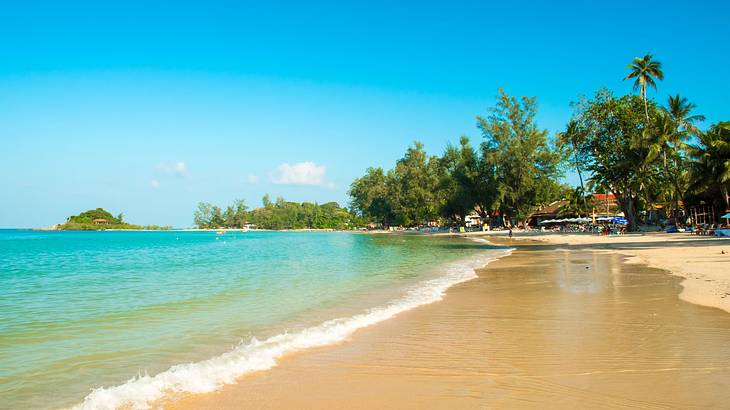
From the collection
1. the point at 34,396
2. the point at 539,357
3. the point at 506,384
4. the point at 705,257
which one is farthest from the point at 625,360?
the point at 705,257

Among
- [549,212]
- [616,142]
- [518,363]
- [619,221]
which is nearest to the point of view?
[518,363]

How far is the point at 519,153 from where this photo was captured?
5922cm

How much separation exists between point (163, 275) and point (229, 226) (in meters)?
177

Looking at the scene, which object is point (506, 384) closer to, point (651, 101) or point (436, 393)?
point (436, 393)

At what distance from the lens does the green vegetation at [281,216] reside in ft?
568

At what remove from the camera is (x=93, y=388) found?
5824mm

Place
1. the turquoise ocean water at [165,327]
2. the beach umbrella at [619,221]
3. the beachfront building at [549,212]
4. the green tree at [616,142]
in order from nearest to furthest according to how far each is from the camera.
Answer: the turquoise ocean water at [165,327] < the green tree at [616,142] < the beach umbrella at [619,221] < the beachfront building at [549,212]

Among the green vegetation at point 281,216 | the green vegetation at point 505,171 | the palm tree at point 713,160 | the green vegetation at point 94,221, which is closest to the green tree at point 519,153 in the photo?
the green vegetation at point 505,171

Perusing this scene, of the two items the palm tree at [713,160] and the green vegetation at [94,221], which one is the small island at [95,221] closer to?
the green vegetation at [94,221]

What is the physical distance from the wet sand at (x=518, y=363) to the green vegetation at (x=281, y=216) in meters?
157

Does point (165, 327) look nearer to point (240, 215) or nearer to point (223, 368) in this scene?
point (223, 368)

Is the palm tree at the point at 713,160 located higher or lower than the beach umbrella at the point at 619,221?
higher

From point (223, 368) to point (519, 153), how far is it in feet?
188

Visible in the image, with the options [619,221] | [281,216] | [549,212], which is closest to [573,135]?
[619,221]
